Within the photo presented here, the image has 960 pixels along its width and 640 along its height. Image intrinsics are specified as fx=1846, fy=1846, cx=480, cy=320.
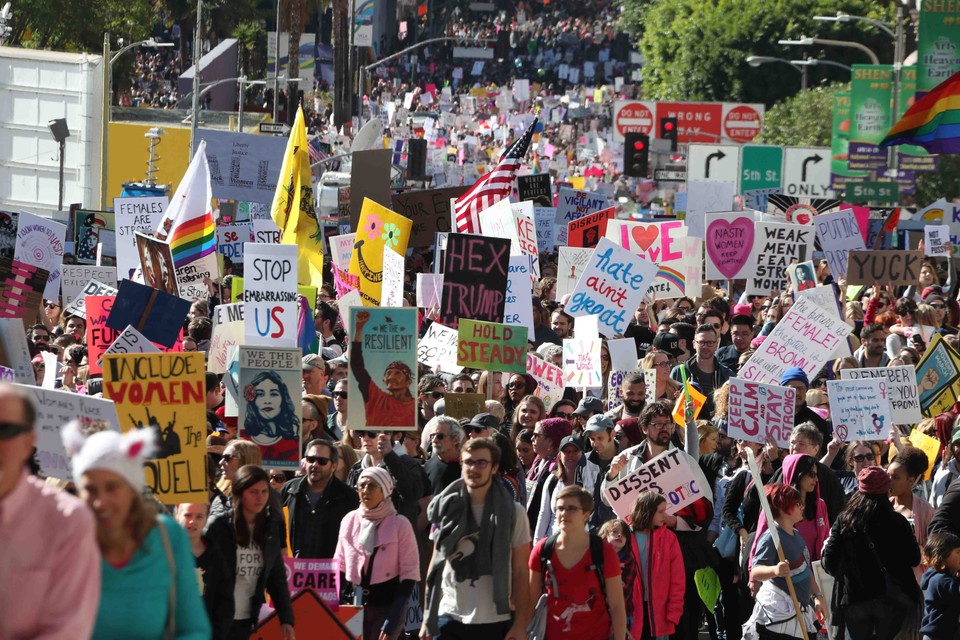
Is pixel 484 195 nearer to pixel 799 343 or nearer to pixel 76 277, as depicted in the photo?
pixel 76 277

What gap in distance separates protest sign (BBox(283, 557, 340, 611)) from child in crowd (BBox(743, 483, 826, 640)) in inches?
73.2

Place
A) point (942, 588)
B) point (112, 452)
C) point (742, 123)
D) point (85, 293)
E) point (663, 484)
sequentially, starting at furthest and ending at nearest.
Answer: point (742, 123), point (85, 293), point (663, 484), point (942, 588), point (112, 452)

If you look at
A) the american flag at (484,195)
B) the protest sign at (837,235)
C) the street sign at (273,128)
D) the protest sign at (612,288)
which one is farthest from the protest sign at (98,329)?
the street sign at (273,128)

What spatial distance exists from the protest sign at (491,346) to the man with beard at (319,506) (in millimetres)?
3550

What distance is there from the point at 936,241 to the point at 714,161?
23.5 m

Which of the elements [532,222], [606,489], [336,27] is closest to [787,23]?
[336,27]

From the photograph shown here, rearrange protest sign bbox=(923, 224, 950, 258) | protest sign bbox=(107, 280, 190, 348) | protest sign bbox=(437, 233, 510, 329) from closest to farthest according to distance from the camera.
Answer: protest sign bbox=(107, 280, 190, 348), protest sign bbox=(437, 233, 510, 329), protest sign bbox=(923, 224, 950, 258)

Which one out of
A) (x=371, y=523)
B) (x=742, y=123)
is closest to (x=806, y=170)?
(x=742, y=123)

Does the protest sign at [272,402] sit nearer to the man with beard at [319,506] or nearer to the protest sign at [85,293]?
the man with beard at [319,506]

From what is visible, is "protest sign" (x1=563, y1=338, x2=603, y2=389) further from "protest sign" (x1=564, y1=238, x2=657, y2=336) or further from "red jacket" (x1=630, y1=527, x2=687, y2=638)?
"red jacket" (x1=630, y1=527, x2=687, y2=638)

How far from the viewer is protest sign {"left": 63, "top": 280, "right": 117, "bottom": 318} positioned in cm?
1372

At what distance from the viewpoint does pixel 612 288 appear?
1417 centimetres

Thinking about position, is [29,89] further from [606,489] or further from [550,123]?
[550,123]

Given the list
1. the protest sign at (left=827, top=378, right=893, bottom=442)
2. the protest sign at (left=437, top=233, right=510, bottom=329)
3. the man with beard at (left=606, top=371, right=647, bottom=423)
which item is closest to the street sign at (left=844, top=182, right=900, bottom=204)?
the protest sign at (left=437, top=233, right=510, bottom=329)
